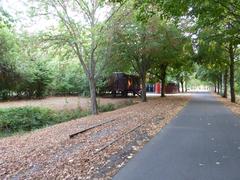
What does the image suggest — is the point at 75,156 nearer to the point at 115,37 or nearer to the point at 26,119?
the point at 26,119

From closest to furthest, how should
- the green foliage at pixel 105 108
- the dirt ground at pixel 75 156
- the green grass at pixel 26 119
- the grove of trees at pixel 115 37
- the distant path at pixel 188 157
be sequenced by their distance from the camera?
the distant path at pixel 188 157
the dirt ground at pixel 75 156
the grove of trees at pixel 115 37
the green grass at pixel 26 119
the green foliage at pixel 105 108

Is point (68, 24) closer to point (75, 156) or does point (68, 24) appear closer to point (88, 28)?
point (88, 28)

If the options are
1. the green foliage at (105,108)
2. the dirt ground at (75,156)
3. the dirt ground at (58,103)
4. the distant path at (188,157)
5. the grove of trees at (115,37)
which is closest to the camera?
the distant path at (188,157)

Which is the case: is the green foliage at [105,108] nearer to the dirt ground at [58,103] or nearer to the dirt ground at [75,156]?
the dirt ground at [58,103]

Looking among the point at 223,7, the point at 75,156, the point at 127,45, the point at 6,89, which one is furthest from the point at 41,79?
the point at 75,156

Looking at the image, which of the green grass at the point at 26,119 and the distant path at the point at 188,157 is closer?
the distant path at the point at 188,157

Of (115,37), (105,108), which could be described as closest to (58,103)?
(105,108)

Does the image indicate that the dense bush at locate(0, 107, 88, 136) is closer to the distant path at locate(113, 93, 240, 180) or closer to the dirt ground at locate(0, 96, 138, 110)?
the dirt ground at locate(0, 96, 138, 110)

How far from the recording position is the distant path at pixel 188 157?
20.1 ft

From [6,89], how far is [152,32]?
15.5 meters

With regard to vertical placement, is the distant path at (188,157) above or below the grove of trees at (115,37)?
below

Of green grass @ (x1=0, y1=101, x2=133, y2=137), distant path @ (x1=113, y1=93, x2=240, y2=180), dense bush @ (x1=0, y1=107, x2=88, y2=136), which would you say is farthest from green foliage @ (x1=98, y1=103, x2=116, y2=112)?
distant path @ (x1=113, y1=93, x2=240, y2=180)

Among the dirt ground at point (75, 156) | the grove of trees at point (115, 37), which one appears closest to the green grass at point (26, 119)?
the grove of trees at point (115, 37)

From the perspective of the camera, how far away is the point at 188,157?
761 cm
